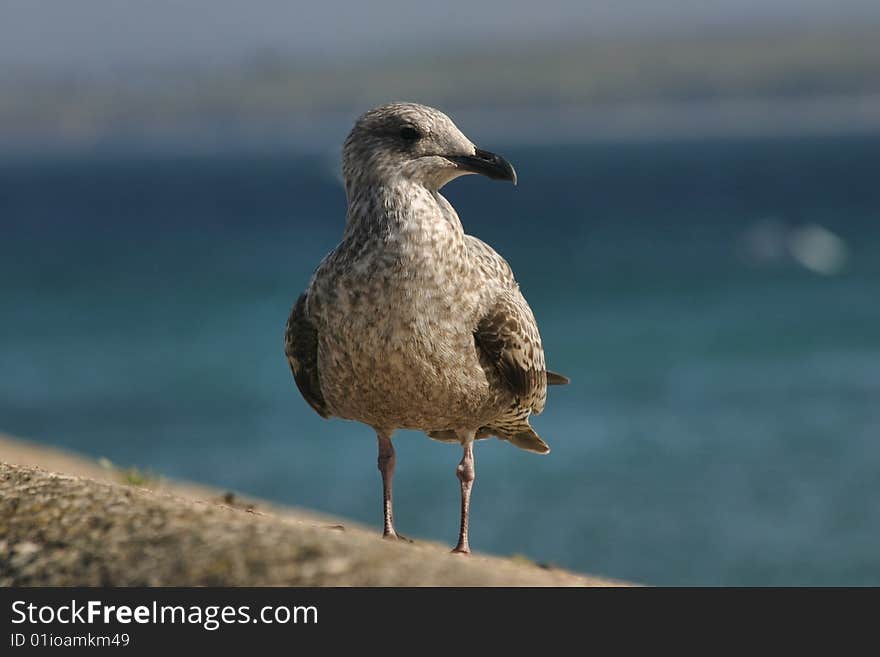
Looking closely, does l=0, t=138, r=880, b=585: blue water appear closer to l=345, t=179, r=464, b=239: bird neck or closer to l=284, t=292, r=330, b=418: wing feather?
l=284, t=292, r=330, b=418: wing feather

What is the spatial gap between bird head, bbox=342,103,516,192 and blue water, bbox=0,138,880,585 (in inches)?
507

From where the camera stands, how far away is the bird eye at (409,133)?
7.22 metres

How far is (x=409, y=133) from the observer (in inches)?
285

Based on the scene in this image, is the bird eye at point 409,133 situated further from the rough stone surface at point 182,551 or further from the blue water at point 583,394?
the blue water at point 583,394

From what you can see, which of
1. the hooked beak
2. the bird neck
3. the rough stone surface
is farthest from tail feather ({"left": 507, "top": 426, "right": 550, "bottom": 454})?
the rough stone surface

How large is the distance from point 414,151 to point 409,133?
10 cm

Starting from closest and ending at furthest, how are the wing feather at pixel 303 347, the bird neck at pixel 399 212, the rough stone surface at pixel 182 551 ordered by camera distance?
the rough stone surface at pixel 182 551, the bird neck at pixel 399 212, the wing feather at pixel 303 347

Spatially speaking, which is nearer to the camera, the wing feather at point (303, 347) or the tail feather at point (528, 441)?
the wing feather at point (303, 347)

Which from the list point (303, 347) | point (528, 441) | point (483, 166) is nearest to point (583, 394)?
point (528, 441)

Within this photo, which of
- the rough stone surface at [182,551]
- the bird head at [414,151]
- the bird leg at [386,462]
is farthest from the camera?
the bird leg at [386,462]

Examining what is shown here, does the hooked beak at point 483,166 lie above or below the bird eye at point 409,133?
below

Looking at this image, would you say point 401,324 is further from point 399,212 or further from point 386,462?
point 386,462

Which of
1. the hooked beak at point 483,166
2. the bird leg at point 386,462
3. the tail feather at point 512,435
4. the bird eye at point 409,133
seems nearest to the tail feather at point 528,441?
the tail feather at point 512,435

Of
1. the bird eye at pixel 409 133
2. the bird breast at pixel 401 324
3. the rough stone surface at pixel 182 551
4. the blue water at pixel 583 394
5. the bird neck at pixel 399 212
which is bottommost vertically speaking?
the rough stone surface at pixel 182 551
